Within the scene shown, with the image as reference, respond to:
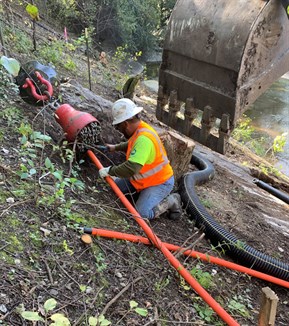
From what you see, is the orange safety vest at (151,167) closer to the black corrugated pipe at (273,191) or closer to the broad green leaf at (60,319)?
the broad green leaf at (60,319)

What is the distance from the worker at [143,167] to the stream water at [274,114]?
7071 mm

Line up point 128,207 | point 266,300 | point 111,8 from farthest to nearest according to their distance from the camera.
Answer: point 111,8, point 128,207, point 266,300

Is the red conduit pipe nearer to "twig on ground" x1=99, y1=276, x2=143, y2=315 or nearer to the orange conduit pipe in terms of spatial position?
the orange conduit pipe

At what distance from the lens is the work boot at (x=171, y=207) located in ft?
13.7

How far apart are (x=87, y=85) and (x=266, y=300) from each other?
6412 mm

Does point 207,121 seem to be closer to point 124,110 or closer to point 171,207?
point 124,110

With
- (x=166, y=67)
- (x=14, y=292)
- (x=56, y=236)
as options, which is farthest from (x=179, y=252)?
(x=166, y=67)

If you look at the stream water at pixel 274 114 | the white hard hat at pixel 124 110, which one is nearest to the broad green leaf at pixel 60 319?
the white hard hat at pixel 124 110

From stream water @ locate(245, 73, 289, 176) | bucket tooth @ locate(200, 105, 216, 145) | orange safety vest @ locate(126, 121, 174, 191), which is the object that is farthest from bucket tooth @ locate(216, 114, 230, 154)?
stream water @ locate(245, 73, 289, 176)

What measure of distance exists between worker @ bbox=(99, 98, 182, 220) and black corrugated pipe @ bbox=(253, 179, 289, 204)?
256 centimetres

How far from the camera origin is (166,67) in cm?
420

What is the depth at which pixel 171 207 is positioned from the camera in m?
4.30

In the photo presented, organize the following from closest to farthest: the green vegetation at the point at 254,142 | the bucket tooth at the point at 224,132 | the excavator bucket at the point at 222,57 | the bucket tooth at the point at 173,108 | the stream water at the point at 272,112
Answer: the excavator bucket at the point at 222,57 → the bucket tooth at the point at 224,132 → the bucket tooth at the point at 173,108 → the green vegetation at the point at 254,142 → the stream water at the point at 272,112

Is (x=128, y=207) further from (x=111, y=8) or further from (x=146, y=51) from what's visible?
(x=146, y=51)
